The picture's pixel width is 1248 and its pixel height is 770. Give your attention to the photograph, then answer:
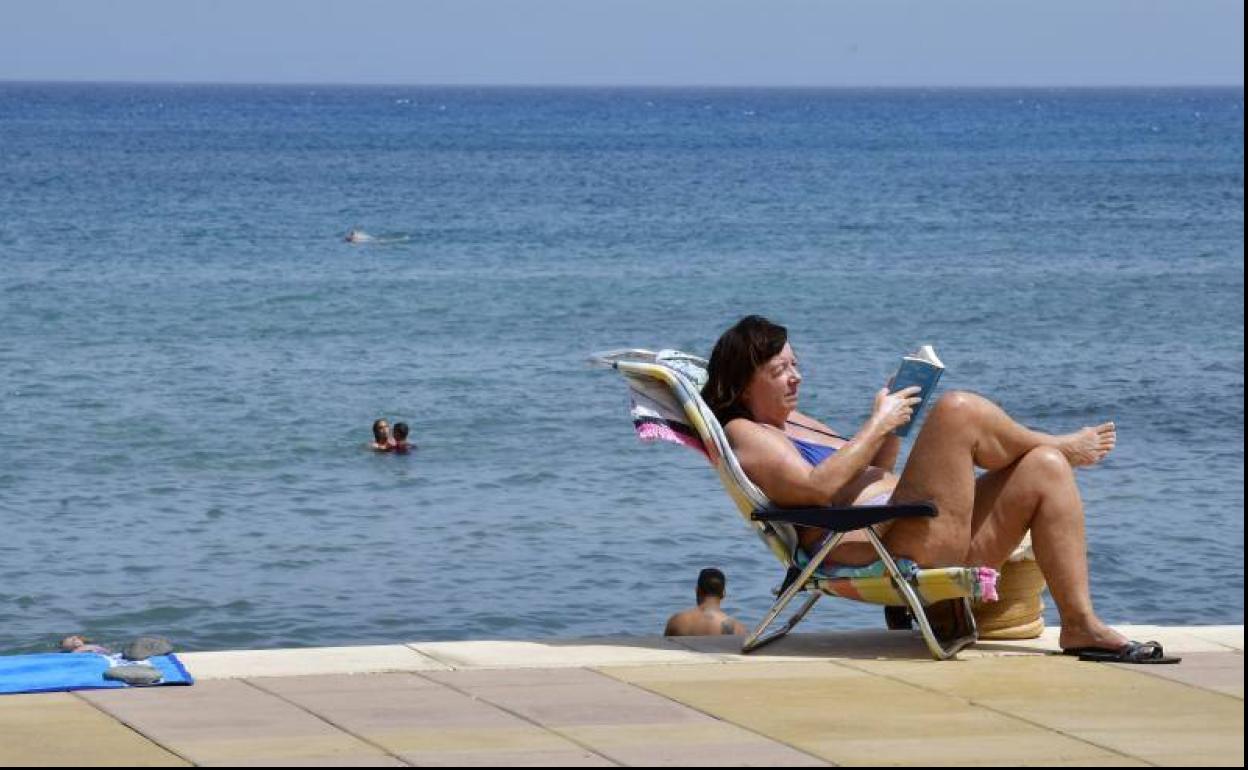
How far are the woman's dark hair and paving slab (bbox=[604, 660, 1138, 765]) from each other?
35.6 inches

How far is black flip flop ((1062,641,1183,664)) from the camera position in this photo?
625 centimetres

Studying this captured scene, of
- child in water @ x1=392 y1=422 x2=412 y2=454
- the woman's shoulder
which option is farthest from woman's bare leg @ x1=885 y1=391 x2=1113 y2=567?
child in water @ x1=392 y1=422 x2=412 y2=454

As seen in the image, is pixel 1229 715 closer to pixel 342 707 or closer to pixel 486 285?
pixel 342 707

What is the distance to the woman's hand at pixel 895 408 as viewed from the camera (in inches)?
252

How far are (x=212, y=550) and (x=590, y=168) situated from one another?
204 ft

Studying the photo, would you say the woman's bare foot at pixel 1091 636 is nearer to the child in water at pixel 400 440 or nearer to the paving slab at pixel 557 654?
the paving slab at pixel 557 654

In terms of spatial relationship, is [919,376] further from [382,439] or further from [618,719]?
[382,439]

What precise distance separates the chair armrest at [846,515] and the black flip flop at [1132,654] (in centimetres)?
63

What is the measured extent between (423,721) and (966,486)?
1828mm

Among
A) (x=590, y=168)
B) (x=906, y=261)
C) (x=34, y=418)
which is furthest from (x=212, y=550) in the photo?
(x=590, y=168)

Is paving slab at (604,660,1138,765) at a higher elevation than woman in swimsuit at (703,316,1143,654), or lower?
lower

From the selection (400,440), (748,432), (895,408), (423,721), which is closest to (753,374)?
(748,432)

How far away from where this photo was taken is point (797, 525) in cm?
659

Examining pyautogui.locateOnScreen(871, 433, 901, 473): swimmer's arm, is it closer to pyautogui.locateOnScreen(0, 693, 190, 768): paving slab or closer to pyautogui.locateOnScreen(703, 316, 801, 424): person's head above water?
pyautogui.locateOnScreen(703, 316, 801, 424): person's head above water
